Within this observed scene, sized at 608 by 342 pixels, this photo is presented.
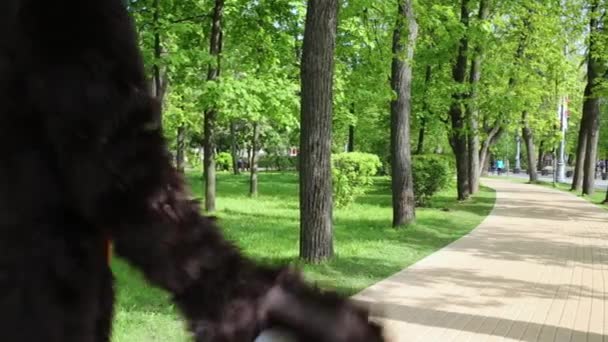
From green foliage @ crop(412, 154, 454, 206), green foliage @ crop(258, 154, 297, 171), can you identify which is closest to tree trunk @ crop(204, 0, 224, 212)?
green foliage @ crop(412, 154, 454, 206)

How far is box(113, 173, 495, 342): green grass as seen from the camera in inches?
226

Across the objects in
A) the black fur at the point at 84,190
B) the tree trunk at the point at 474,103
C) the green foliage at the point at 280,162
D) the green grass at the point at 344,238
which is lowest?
the green grass at the point at 344,238

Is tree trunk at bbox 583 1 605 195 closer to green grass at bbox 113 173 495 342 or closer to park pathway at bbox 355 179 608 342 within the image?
green grass at bbox 113 173 495 342

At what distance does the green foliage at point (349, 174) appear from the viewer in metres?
19.5

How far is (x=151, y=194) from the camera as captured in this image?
1164 mm

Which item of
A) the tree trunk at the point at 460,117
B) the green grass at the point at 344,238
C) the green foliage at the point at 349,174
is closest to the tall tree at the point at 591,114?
the tree trunk at the point at 460,117

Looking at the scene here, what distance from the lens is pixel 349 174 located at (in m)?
19.8

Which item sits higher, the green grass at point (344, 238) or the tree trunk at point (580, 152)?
the tree trunk at point (580, 152)

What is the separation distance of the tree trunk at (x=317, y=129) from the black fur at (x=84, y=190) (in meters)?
8.53

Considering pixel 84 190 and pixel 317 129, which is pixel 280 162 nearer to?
pixel 317 129

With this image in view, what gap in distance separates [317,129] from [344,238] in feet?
13.6

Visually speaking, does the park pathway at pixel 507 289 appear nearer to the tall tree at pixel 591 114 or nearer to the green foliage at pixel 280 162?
the tall tree at pixel 591 114

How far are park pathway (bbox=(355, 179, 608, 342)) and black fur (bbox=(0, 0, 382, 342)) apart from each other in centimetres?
267

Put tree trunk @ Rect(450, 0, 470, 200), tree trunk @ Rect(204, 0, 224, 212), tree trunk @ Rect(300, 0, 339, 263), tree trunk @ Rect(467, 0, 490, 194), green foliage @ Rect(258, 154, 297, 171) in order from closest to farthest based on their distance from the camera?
1. tree trunk @ Rect(300, 0, 339, 263)
2. tree trunk @ Rect(204, 0, 224, 212)
3. tree trunk @ Rect(450, 0, 470, 200)
4. tree trunk @ Rect(467, 0, 490, 194)
5. green foliage @ Rect(258, 154, 297, 171)
